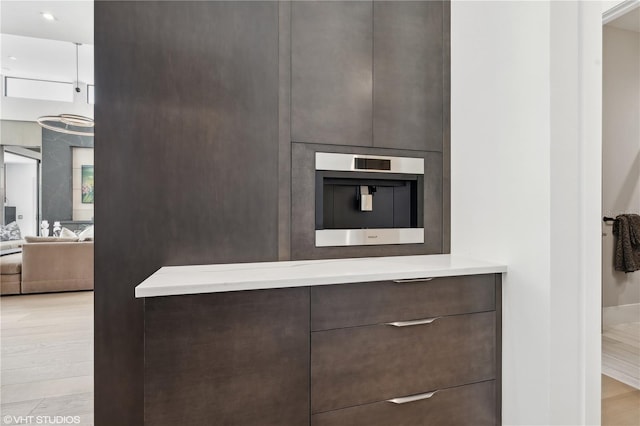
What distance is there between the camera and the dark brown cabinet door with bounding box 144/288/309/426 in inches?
44.0

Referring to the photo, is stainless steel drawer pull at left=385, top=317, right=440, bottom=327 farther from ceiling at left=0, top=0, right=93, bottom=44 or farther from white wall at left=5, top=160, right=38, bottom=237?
white wall at left=5, top=160, right=38, bottom=237

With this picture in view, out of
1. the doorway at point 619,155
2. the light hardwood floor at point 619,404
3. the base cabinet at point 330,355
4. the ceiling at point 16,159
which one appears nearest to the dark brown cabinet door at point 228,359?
the base cabinet at point 330,355

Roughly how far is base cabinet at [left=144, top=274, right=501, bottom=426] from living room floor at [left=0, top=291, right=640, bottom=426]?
1023 mm

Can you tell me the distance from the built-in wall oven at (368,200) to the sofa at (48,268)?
4.29 m

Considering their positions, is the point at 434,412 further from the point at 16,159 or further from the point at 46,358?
the point at 16,159

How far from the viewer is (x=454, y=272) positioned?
4.76 feet

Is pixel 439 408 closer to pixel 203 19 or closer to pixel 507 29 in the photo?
pixel 507 29

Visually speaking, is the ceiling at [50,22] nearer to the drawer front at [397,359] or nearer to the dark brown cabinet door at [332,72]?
the dark brown cabinet door at [332,72]

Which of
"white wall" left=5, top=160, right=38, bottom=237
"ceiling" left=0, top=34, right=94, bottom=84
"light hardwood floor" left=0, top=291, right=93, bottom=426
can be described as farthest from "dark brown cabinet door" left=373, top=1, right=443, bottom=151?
"white wall" left=5, top=160, right=38, bottom=237

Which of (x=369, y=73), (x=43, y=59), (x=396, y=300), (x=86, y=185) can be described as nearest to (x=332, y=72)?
(x=369, y=73)

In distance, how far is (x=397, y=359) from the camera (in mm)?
1371

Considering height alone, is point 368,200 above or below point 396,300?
above

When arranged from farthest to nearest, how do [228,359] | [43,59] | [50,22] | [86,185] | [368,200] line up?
[86,185], [43,59], [50,22], [368,200], [228,359]

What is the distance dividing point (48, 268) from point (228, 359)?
4.69m
